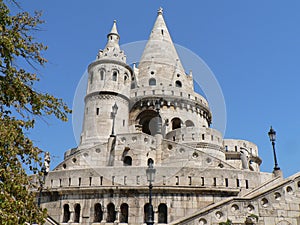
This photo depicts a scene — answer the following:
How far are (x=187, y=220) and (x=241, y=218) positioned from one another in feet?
5.59

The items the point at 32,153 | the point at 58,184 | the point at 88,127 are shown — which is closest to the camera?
the point at 32,153

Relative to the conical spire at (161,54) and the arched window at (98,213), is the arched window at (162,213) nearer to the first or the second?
the arched window at (98,213)

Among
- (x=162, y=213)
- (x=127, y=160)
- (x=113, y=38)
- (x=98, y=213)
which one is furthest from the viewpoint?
(x=113, y=38)

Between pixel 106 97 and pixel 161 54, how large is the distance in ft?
37.0

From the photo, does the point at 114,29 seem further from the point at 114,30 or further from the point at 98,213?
the point at 98,213

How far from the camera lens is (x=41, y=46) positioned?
7.80 m

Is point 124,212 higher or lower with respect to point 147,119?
lower

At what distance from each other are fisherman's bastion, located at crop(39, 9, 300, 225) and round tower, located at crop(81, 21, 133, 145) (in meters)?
0.08

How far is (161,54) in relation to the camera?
36344mm

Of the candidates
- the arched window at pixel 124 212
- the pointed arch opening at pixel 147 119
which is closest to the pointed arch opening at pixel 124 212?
the arched window at pixel 124 212

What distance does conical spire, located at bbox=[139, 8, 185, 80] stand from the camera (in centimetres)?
3516

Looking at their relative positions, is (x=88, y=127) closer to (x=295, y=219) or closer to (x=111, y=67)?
(x=111, y=67)

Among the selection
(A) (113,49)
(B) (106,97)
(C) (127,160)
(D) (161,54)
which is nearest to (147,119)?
(B) (106,97)

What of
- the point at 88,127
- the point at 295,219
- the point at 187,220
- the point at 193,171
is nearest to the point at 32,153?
the point at 187,220
